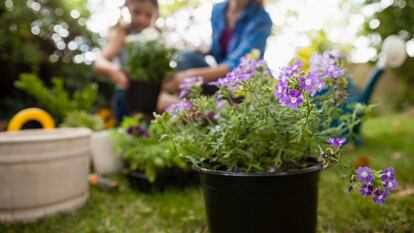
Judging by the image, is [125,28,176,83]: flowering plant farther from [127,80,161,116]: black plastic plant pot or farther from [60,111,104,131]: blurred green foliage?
[60,111,104,131]: blurred green foliage

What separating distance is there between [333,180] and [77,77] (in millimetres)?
3273

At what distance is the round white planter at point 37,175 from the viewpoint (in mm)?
1173

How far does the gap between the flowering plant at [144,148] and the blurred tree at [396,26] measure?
5.22m

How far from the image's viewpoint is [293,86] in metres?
0.66

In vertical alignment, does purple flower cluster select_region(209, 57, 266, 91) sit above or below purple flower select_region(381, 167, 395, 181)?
above

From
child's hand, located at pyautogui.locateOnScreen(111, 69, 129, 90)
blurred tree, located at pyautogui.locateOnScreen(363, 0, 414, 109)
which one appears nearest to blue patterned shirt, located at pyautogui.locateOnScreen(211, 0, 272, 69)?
child's hand, located at pyautogui.locateOnScreen(111, 69, 129, 90)

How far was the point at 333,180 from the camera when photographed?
154 centimetres

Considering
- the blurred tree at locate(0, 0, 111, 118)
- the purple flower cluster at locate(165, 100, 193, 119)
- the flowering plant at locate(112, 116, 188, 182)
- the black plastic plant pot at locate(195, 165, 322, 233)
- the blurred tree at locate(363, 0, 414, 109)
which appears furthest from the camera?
the blurred tree at locate(363, 0, 414, 109)

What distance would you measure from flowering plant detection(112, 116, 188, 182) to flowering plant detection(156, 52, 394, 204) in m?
0.51

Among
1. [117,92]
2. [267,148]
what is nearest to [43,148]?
[267,148]

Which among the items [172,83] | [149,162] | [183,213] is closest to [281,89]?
[183,213]

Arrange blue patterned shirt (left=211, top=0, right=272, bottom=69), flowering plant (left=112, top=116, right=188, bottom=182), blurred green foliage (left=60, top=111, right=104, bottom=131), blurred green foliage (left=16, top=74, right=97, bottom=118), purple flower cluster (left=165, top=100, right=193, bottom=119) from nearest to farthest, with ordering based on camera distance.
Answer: purple flower cluster (left=165, top=100, right=193, bottom=119) → flowering plant (left=112, top=116, right=188, bottom=182) → blue patterned shirt (left=211, top=0, right=272, bottom=69) → blurred green foliage (left=60, top=111, right=104, bottom=131) → blurred green foliage (left=16, top=74, right=97, bottom=118)

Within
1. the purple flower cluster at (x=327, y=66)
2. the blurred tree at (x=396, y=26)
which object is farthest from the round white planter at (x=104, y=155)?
the blurred tree at (x=396, y=26)

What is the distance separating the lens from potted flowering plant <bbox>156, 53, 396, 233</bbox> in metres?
A: 0.70
